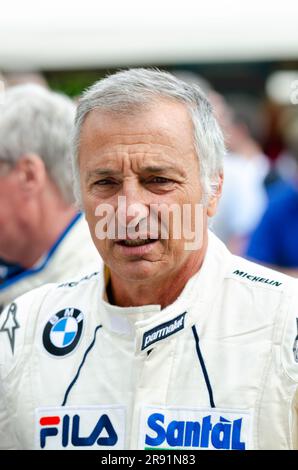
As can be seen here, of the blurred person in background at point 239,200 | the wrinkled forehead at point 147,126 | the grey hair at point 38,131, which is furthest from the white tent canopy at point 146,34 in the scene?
the wrinkled forehead at point 147,126

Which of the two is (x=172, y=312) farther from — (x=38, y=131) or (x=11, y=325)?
(x=38, y=131)

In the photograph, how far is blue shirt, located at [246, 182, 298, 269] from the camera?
494 centimetres

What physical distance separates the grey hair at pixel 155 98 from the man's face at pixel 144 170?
0.07 ft

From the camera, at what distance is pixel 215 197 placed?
2262mm

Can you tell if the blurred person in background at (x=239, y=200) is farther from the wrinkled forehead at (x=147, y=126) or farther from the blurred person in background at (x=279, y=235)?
the wrinkled forehead at (x=147, y=126)

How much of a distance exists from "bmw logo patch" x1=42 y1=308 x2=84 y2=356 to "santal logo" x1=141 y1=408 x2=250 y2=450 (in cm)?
31

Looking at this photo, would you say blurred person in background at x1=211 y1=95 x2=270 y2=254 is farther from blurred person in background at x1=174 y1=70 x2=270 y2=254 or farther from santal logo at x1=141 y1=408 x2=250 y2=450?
santal logo at x1=141 y1=408 x2=250 y2=450

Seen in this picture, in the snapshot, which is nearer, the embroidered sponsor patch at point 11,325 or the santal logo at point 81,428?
the santal logo at point 81,428

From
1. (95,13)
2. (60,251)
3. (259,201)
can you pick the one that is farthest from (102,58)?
(60,251)

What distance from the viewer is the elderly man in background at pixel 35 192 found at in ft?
10.8

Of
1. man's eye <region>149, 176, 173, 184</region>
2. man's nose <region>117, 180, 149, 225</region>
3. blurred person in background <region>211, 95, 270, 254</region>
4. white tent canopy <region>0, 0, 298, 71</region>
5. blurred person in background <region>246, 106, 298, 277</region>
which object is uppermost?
white tent canopy <region>0, 0, 298, 71</region>

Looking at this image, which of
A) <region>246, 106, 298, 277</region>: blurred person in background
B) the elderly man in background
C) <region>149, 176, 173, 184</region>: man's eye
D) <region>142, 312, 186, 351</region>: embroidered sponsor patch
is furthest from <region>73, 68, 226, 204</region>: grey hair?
<region>246, 106, 298, 277</region>: blurred person in background

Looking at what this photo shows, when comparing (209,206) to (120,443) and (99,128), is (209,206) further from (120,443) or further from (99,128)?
(120,443)
